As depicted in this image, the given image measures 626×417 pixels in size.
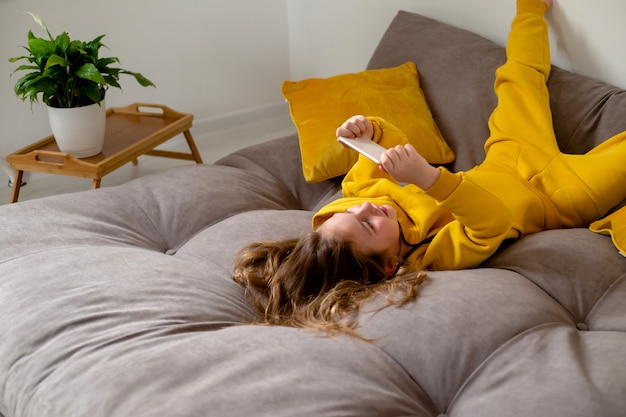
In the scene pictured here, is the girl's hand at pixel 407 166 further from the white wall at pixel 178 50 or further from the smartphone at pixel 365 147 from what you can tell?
the white wall at pixel 178 50

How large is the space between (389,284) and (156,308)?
44 centimetres

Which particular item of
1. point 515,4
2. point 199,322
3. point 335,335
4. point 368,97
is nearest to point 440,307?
point 335,335

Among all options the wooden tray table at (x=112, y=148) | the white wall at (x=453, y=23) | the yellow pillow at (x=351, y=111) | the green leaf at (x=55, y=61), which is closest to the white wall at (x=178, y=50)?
the white wall at (x=453, y=23)

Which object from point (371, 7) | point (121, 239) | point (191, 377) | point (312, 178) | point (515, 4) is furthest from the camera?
point (371, 7)

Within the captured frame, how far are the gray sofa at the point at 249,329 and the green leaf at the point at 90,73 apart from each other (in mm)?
505

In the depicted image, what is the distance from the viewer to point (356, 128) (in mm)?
1718

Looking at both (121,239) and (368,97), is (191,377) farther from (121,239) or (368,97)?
(368,97)

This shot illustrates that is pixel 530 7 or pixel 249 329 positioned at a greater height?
pixel 530 7

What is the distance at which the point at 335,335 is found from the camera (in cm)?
121

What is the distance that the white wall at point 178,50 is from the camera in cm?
276

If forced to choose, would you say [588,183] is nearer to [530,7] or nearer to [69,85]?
[530,7]

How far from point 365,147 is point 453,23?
1097mm

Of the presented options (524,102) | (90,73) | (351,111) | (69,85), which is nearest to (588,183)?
(524,102)

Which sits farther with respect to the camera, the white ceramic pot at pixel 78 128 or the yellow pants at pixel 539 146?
the white ceramic pot at pixel 78 128
